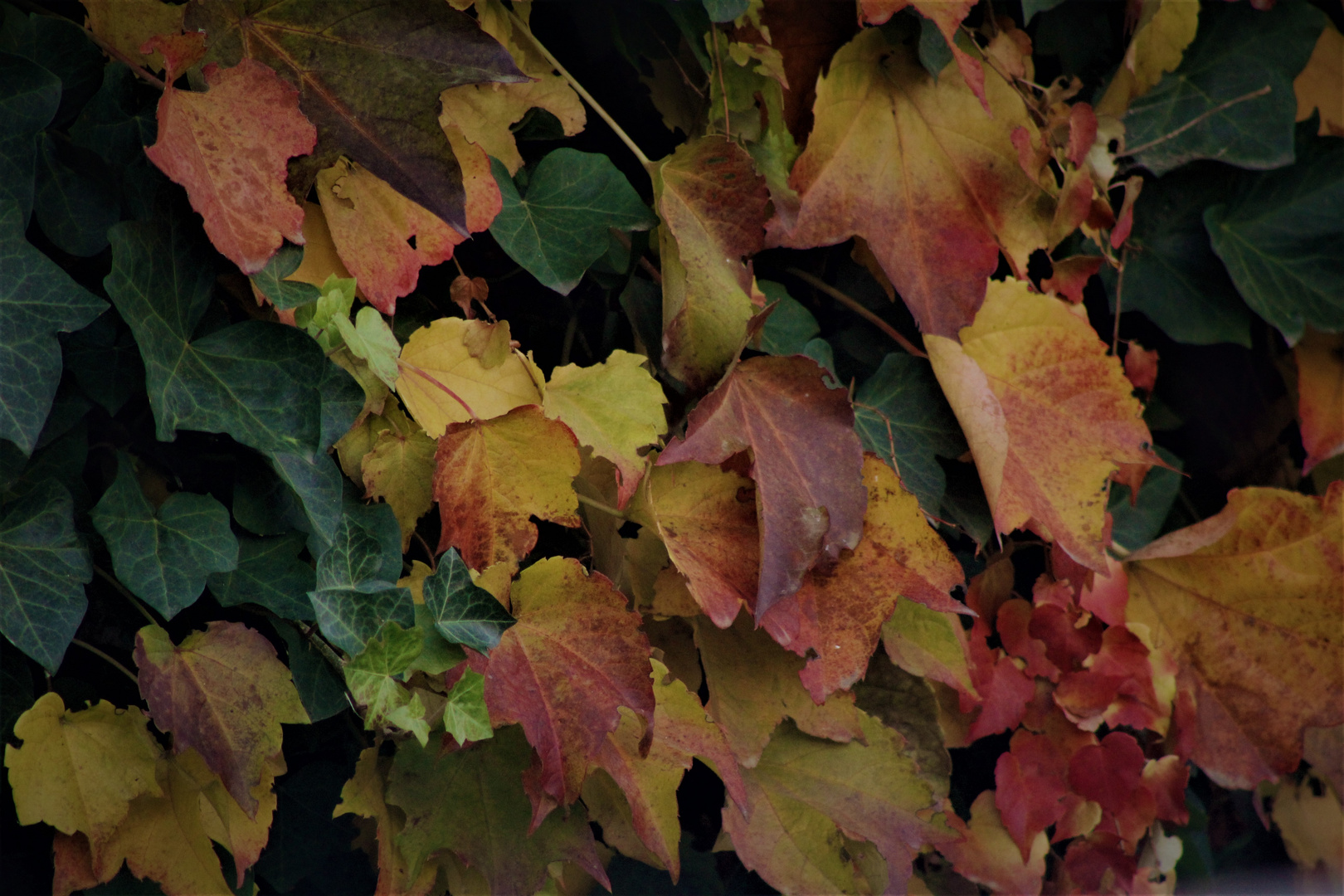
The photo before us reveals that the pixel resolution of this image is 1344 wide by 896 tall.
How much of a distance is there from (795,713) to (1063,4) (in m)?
0.60

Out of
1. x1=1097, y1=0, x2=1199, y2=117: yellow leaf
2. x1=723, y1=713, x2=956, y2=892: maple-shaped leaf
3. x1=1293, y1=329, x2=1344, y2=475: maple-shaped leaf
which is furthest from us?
x1=1293, y1=329, x2=1344, y2=475: maple-shaped leaf

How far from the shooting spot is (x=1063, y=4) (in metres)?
0.78

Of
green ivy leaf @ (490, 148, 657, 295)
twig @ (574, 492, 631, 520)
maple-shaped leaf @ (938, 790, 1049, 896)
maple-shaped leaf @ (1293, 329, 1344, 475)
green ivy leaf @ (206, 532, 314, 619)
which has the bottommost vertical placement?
maple-shaped leaf @ (938, 790, 1049, 896)

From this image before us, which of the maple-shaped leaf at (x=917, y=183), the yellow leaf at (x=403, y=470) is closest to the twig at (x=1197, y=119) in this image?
the maple-shaped leaf at (x=917, y=183)

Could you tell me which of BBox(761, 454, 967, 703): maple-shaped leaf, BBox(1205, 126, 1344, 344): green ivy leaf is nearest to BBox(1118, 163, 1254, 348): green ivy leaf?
BBox(1205, 126, 1344, 344): green ivy leaf

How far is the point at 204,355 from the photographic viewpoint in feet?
1.62

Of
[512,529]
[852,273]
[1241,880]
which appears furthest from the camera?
[1241,880]

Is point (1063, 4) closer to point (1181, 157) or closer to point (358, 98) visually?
point (1181, 157)

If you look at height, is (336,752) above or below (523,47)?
below

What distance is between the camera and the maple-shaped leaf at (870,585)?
23.3 inches

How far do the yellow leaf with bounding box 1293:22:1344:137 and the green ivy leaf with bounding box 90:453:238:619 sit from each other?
90 cm

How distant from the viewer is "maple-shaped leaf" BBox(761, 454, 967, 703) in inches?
23.3

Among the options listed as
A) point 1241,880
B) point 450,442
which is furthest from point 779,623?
point 1241,880

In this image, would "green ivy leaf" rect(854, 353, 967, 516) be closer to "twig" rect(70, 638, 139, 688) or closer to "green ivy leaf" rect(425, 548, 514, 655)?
"green ivy leaf" rect(425, 548, 514, 655)
